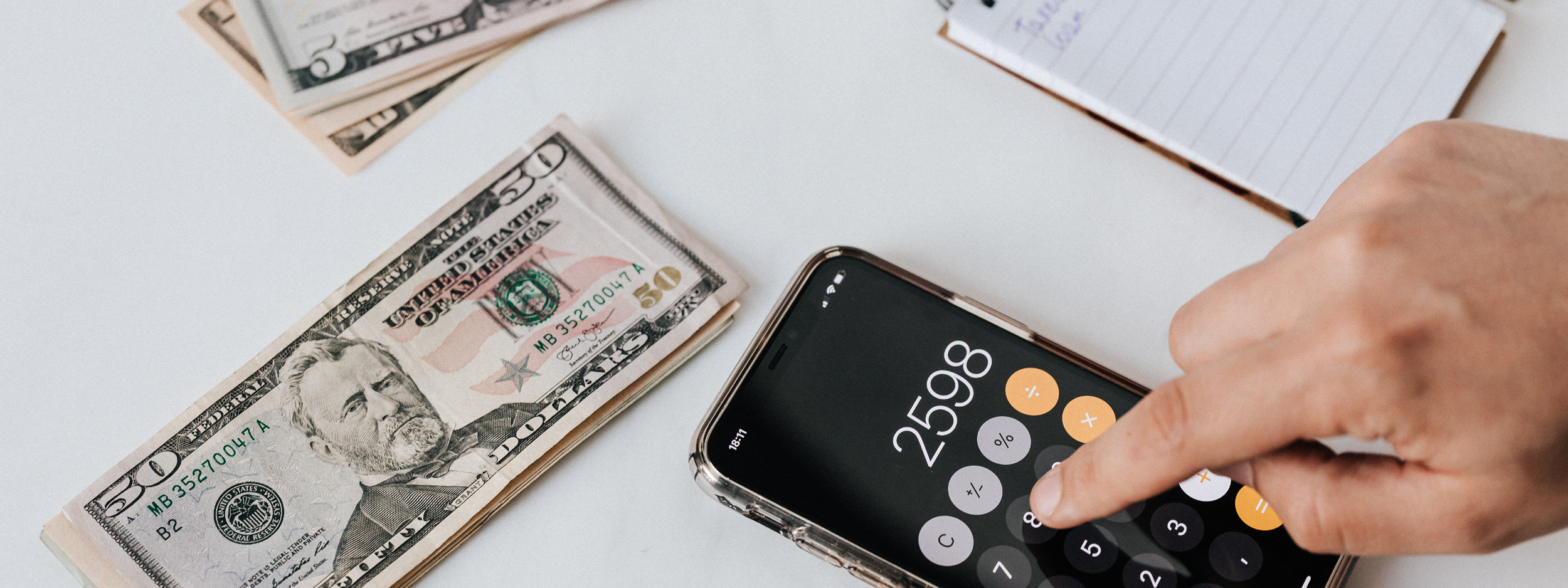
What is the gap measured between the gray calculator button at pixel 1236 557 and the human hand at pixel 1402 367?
84mm

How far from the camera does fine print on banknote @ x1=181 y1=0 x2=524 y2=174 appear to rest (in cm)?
52

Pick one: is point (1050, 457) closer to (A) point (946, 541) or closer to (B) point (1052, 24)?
(A) point (946, 541)

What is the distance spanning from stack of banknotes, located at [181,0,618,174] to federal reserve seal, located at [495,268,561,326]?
0.13m

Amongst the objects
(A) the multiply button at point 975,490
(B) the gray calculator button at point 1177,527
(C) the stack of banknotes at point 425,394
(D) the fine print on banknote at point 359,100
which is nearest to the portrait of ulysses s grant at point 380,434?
(C) the stack of banknotes at point 425,394

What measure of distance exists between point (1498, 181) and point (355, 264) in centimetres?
57

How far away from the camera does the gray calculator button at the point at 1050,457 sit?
1.49 feet

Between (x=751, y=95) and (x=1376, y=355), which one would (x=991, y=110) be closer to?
(x=751, y=95)

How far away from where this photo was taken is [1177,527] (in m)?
0.44

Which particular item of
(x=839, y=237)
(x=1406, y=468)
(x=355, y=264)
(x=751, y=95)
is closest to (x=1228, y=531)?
(x=1406, y=468)

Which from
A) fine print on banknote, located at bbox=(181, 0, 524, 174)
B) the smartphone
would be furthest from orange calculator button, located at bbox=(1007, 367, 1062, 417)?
fine print on banknote, located at bbox=(181, 0, 524, 174)

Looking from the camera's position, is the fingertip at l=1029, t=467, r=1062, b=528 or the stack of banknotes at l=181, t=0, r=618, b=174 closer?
the fingertip at l=1029, t=467, r=1062, b=528

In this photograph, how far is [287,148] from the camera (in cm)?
53

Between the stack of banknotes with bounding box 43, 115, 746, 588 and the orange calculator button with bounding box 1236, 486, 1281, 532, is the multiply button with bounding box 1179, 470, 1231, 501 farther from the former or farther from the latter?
the stack of banknotes with bounding box 43, 115, 746, 588

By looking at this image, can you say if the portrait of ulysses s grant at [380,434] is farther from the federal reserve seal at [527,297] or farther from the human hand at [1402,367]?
the human hand at [1402,367]
